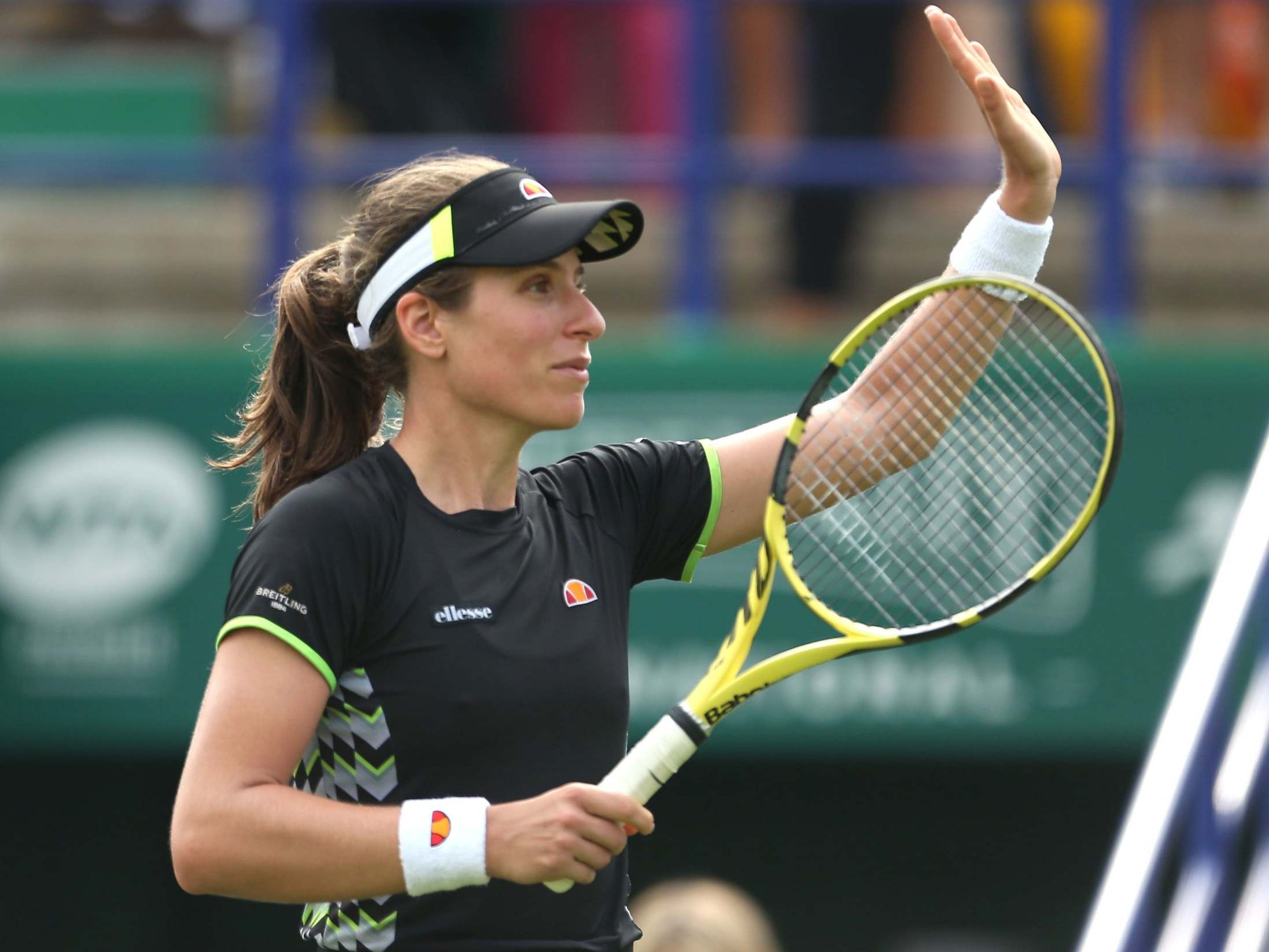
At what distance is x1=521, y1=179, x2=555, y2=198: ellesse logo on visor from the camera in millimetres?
2518

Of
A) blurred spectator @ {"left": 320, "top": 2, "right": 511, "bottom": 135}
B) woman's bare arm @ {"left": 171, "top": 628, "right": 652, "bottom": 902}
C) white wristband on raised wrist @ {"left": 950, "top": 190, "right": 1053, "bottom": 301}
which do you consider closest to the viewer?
woman's bare arm @ {"left": 171, "top": 628, "right": 652, "bottom": 902}

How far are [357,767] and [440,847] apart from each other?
0.20 meters

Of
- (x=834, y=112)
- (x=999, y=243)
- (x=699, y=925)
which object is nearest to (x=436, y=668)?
(x=999, y=243)

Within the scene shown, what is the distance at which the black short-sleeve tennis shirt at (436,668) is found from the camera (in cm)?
229

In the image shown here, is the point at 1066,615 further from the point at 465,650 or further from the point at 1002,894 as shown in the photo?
the point at 465,650

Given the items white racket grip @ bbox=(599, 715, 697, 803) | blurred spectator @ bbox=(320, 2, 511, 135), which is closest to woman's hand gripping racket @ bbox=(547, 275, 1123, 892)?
white racket grip @ bbox=(599, 715, 697, 803)

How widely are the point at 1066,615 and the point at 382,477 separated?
3.60 metres

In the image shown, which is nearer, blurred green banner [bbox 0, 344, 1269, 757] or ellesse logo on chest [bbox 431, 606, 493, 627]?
ellesse logo on chest [bbox 431, 606, 493, 627]

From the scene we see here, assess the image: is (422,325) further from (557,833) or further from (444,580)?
(557,833)

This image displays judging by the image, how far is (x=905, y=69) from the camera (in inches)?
255

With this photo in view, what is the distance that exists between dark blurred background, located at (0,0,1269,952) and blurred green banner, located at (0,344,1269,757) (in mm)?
10

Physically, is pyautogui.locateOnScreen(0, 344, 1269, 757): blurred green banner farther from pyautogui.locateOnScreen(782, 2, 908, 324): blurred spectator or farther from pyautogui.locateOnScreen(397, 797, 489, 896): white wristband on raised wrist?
pyautogui.locateOnScreen(397, 797, 489, 896): white wristband on raised wrist

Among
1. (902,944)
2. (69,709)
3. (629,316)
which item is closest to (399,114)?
(629,316)

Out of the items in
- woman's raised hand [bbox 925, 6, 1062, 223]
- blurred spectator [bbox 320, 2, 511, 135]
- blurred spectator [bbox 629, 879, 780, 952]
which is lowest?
blurred spectator [bbox 629, 879, 780, 952]
